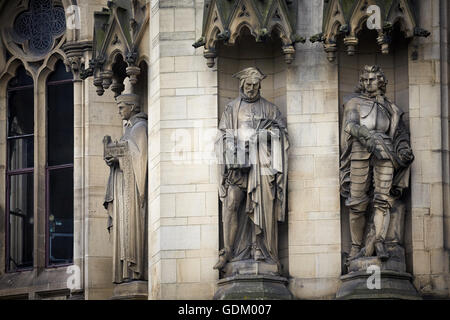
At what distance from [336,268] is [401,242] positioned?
2.82ft

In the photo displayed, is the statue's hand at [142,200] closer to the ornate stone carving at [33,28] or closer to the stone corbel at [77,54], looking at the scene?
the stone corbel at [77,54]

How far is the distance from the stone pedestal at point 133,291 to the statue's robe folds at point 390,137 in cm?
312

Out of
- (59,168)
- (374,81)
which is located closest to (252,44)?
(374,81)

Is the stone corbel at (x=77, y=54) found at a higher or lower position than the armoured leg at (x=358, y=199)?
higher

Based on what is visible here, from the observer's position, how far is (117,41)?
1267 inches

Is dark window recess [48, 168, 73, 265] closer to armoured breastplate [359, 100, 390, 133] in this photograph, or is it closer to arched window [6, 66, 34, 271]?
arched window [6, 66, 34, 271]

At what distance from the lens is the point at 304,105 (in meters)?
30.8

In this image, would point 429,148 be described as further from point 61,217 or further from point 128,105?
point 61,217

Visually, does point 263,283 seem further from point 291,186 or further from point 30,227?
point 30,227

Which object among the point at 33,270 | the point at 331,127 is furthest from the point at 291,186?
the point at 33,270

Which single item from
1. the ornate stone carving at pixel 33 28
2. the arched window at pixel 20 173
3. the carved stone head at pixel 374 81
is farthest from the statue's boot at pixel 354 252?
the ornate stone carving at pixel 33 28

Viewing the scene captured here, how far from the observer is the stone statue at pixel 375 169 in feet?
99.1

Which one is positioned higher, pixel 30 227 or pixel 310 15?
pixel 310 15

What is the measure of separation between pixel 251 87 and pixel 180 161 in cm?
130
